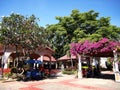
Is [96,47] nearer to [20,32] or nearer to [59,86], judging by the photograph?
[59,86]

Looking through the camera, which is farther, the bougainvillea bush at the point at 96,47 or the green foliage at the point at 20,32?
the green foliage at the point at 20,32

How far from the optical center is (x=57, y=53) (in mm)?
47000

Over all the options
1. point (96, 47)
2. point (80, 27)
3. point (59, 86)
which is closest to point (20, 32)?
point (59, 86)

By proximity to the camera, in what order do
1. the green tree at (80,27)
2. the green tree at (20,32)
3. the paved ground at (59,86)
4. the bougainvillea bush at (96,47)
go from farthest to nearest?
the green tree at (80,27)
the green tree at (20,32)
the bougainvillea bush at (96,47)
the paved ground at (59,86)

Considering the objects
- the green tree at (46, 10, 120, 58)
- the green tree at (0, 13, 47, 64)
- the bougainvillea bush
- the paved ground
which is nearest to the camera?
the paved ground

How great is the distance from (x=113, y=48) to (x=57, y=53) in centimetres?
2988

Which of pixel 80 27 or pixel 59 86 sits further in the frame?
pixel 80 27

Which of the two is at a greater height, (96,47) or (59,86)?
(96,47)

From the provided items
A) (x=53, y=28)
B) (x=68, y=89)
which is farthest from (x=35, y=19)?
(x=53, y=28)

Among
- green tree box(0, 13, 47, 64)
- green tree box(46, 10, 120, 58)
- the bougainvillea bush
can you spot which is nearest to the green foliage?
green tree box(0, 13, 47, 64)

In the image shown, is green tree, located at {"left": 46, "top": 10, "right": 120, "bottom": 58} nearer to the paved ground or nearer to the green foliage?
the green foliage

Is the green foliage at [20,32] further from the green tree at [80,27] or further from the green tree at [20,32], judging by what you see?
the green tree at [80,27]

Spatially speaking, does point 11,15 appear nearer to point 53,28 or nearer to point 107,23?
point 53,28

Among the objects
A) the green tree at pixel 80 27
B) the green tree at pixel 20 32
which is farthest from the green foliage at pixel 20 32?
the green tree at pixel 80 27
